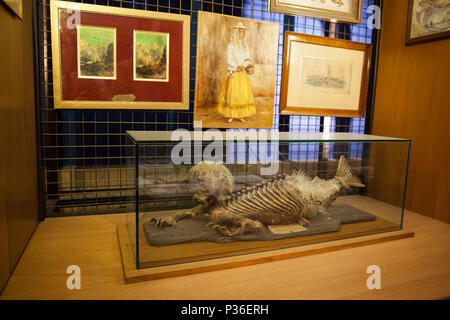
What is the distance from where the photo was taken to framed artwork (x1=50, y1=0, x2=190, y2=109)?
2098 mm

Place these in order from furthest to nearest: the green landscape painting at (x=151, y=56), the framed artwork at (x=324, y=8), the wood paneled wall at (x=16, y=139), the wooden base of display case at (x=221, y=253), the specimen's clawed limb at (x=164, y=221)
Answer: the framed artwork at (x=324, y=8)
the green landscape painting at (x=151, y=56)
the specimen's clawed limb at (x=164, y=221)
the wooden base of display case at (x=221, y=253)
the wood paneled wall at (x=16, y=139)

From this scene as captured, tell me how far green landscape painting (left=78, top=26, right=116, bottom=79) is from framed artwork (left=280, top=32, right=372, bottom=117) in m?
1.31

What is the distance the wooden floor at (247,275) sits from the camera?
4.57 feet

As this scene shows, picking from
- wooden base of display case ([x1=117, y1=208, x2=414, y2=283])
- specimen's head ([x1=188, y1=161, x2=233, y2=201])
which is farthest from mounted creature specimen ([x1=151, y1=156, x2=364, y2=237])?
wooden base of display case ([x1=117, y1=208, x2=414, y2=283])

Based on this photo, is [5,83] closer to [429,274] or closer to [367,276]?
[367,276]

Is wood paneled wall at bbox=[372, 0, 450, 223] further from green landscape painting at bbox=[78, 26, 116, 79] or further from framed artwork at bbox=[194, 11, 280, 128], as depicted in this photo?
green landscape painting at bbox=[78, 26, 116, 79]

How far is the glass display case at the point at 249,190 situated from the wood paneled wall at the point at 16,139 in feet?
1.74

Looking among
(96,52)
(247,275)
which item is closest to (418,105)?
(247,275)

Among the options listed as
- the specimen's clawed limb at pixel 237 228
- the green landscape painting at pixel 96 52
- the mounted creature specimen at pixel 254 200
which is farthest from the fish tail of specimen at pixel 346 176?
the green landscape painting at pixel 96 52

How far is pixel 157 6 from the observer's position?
2268 mm

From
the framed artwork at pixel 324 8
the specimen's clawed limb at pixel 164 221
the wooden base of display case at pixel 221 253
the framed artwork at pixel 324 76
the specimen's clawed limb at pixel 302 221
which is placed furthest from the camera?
the framed artwork at pixel 324 76

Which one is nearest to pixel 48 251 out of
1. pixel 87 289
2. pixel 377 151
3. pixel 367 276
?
pixel 87 289

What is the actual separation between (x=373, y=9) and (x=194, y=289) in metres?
2.78

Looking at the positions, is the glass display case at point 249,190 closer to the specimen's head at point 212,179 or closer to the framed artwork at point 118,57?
the specimen's head at point 212,179
